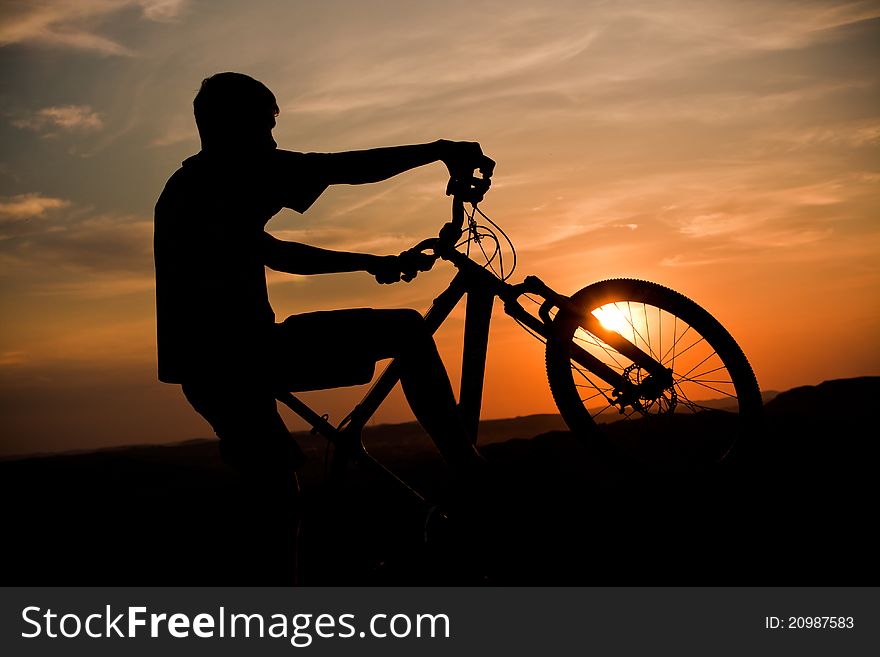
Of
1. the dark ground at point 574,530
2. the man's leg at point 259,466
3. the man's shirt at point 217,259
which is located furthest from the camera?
the dark ground at point 574,530

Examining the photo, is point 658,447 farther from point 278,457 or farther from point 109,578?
point 109,578

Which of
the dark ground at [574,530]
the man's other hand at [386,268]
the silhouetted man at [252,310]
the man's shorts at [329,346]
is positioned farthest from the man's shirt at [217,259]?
the dark ground at [574,530]

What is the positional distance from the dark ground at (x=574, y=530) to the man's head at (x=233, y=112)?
1.90 meters

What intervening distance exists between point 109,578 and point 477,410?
4.01m

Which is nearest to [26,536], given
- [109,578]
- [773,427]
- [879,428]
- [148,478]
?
[109,578]

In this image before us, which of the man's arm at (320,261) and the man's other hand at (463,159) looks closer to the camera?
the man's other hand at (463,159)

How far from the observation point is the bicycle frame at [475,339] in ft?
15.4

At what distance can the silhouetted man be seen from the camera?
397 centimetres

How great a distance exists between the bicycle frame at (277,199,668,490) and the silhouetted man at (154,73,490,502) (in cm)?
43

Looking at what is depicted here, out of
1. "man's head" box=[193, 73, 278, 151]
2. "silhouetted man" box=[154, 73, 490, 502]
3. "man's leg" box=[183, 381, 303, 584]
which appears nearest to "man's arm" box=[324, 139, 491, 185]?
"silhouetted man" box=[154, 73, 490, 502]

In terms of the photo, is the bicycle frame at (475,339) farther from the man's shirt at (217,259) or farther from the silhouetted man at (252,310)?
the man's shirt at (217,259)

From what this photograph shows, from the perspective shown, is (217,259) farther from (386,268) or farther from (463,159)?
(463,159)

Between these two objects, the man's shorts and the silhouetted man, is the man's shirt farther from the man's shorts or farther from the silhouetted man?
the man's shorts

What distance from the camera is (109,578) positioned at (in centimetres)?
673
